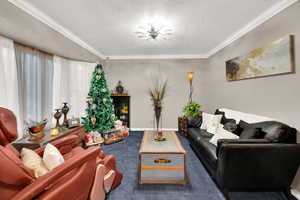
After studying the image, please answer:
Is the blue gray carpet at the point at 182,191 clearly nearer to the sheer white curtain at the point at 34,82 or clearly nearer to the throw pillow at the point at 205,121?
the throw pillow at the point at 205,121

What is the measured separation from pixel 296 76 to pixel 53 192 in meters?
3.02

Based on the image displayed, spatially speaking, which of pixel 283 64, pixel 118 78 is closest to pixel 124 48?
pixel 118 78

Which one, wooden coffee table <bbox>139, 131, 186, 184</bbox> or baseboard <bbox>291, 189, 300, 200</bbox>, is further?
wooden coffee table <bbox>139, 131, 186, 184</bbox>

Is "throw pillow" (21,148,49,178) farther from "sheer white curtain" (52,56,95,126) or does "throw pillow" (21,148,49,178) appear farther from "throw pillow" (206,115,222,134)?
"throw pillow" (206,115,222,134)

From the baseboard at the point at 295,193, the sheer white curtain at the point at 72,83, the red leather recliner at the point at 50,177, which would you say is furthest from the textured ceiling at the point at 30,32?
the baseboard at the point at 295,193

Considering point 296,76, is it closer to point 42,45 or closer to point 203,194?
point 203,194

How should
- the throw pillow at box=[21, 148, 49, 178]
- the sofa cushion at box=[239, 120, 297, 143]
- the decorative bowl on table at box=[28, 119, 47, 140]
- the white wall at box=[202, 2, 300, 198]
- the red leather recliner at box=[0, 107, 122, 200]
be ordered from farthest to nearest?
the decorative bowl on table at box=[28, 119, 47, 140] < the white wall at box=[202, 2, 300, 198] < the sofa cushion at box=[239, 120, 297, 143] < the throw pillow at box=[21, 148, 49, 178] < the red leather recliner at box=[0, 107, 122, 200]

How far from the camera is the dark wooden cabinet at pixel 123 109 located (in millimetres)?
4961

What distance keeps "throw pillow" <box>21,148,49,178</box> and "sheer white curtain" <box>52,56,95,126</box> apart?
247 centimetres

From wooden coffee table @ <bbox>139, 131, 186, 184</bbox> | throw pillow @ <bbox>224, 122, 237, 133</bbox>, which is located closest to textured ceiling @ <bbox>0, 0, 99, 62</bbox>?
wooden coffee table @ <bbox>139, 131, 186, 184</bbox>

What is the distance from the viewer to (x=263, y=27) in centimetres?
244

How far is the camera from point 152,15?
2428 millimetres

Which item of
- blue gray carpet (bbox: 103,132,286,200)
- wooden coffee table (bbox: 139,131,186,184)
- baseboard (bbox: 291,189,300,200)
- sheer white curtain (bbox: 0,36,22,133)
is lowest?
blue gray carpet (bbox: 103,132,286,200)

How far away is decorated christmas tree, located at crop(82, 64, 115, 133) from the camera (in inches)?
152
